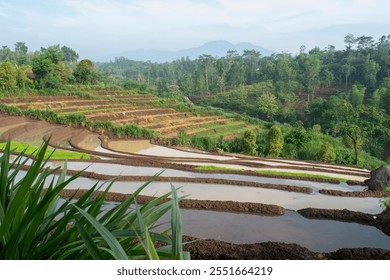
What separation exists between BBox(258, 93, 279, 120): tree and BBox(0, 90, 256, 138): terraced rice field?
866cm

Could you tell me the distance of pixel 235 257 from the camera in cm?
389

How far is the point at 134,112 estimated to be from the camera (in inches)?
1156

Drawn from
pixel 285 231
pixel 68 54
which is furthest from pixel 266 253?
pixel 68 54

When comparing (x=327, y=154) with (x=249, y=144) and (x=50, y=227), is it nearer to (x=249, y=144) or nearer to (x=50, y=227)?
(x=249, y=144)

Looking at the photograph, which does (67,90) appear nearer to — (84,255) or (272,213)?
(272,213)

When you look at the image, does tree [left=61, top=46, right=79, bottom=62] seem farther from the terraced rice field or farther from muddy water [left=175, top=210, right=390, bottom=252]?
muddy water [left=175, top=210, right=390, bottom=252]

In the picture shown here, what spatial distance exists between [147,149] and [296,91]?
40467 mm

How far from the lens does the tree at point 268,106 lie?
43688 millimetres

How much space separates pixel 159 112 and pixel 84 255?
99.0ft

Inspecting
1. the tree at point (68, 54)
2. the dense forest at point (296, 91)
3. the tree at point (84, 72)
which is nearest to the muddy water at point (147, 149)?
the dense forest at point (296, 91)

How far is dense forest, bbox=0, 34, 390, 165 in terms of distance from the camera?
76.2 ft

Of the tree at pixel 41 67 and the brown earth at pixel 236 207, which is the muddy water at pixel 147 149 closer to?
the brown earth at pixel 236 207

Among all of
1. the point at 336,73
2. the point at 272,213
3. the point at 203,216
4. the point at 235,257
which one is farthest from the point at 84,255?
the point at 336,73
